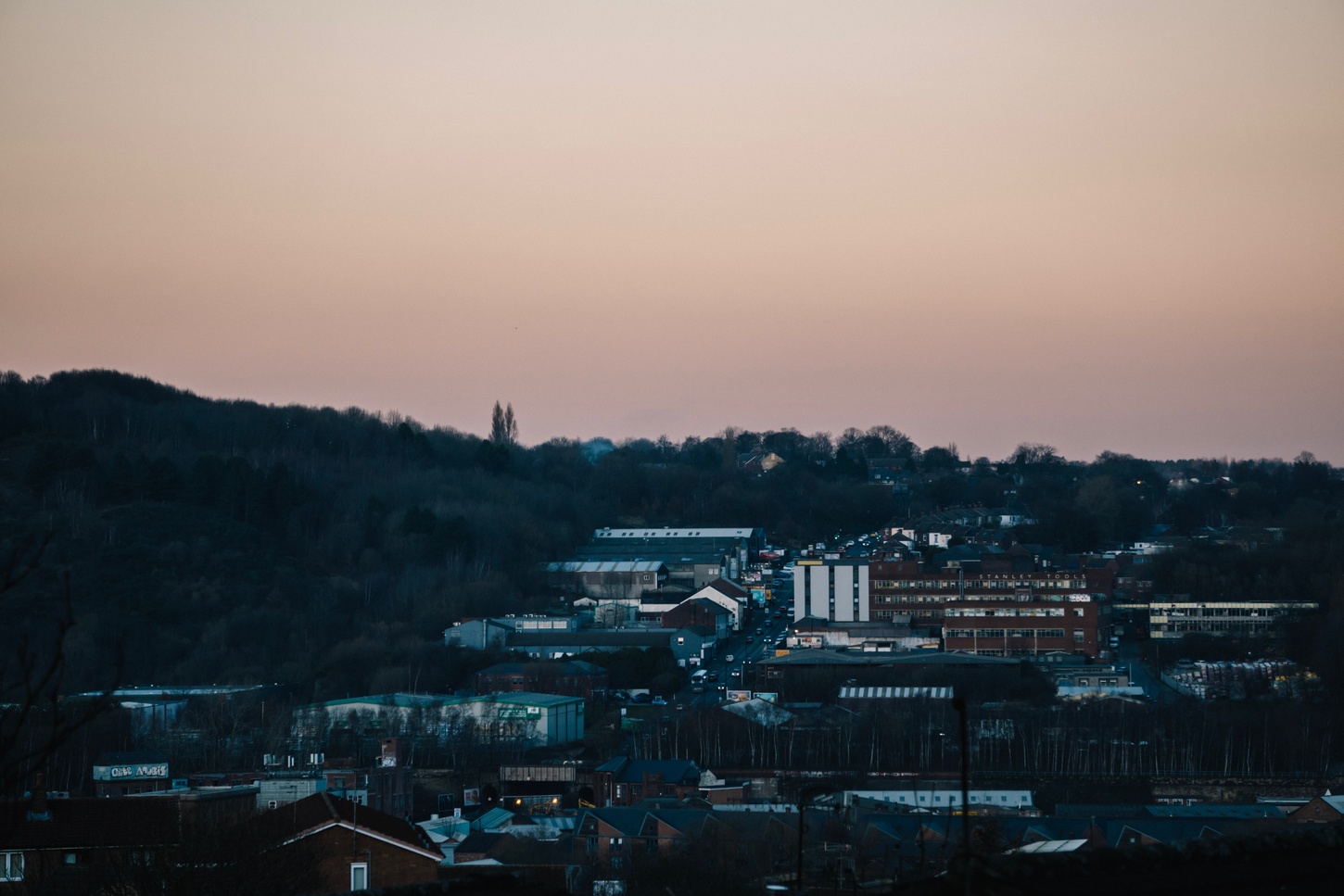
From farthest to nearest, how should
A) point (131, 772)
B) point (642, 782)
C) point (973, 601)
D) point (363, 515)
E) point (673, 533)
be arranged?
point (673, 533)
point (363, 515)
point (973, 601)
point (642, 782)
point (131, 772)

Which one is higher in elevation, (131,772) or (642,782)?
(131,772)

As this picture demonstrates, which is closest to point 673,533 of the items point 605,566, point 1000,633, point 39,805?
point 605,566

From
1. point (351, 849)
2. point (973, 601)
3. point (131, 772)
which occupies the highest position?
point (973, 601)

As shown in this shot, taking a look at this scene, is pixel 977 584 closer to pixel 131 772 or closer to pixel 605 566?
pixel 605 566

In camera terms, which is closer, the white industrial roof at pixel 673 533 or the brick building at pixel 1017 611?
the brick building at pixel 1017 611

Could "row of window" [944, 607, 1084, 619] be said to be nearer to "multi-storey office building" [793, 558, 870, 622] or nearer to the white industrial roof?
"multi-storey office building" [793, 558, 870, 622]

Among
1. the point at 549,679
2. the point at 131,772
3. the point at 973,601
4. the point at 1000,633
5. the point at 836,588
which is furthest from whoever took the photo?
the point at 836,588

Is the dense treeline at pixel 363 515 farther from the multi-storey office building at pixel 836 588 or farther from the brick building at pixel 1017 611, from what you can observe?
the multi-storey office building at pixel 836 588

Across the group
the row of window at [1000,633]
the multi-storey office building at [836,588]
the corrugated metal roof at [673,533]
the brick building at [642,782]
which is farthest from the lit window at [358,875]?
the corrugated metal roof at [673,533]

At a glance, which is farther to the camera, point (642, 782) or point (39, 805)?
point (642, 782)

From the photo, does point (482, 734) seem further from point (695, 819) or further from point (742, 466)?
point (742, 466)
